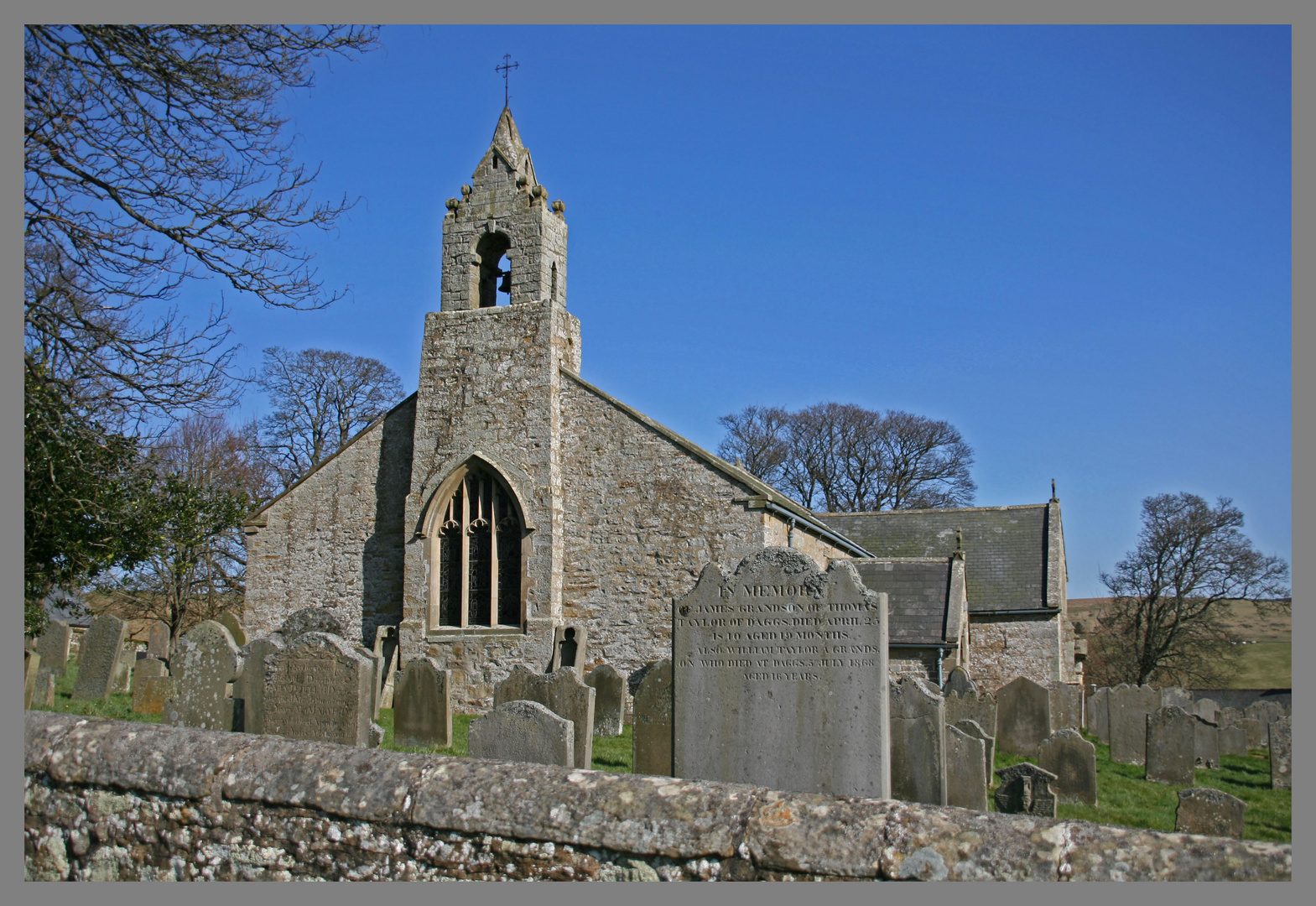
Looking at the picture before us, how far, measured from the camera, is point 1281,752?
12.7 metres

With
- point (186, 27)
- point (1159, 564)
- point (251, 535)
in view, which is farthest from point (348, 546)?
point (1159, 564)

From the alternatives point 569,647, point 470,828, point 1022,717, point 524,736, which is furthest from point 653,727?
point 1022,717

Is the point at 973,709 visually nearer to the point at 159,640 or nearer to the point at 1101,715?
the point at 1101,715

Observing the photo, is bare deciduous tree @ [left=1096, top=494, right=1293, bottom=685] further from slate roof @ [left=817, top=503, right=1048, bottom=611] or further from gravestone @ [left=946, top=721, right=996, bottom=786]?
gravestone @ [left=946, top=721, right=996, bottom=786]

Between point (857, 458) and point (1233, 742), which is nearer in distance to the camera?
point (1233, 742)

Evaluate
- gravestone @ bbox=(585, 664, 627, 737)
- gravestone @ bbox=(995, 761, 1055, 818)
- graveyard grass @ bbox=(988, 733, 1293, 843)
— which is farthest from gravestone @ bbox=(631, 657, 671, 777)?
gravestone @ bbox=(585, 664, 627, 737)

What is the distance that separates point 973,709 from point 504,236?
11439 millimetres

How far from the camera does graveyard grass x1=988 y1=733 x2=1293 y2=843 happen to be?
9219mm

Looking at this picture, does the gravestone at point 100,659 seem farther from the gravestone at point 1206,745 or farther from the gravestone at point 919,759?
the gravestone at point 1206,745

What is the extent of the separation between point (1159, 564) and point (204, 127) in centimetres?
3455

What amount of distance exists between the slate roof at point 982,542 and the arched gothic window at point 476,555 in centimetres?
1338

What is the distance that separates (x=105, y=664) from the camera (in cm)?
1500

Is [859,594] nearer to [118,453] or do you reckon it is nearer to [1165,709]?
[118,453]

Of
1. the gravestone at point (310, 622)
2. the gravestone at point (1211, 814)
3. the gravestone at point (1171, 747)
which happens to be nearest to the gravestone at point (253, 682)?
the gravestone at point (310, 622)
